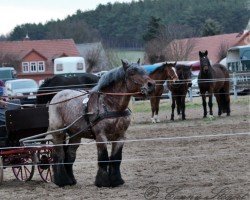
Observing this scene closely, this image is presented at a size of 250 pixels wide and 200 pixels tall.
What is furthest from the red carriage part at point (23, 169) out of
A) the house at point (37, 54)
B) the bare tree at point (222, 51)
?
the house at point (37, 54)

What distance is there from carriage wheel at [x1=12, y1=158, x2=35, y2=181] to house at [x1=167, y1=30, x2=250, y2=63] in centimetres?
4667

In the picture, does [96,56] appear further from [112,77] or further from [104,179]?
[104,179]

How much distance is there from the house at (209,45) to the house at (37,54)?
46.8 ft

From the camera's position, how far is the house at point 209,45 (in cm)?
5891

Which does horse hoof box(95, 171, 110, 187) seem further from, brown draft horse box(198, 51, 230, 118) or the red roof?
the red roof

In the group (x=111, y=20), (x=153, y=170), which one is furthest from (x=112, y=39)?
(x=153, y=170)

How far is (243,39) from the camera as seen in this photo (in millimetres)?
69375

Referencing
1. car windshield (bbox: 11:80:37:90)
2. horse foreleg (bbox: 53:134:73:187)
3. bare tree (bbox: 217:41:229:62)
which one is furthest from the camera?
bare tree (bbox: 217:41:229:62)

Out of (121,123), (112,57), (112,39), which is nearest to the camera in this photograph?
(121,123)

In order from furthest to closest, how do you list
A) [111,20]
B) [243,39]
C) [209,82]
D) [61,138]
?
1. [111,20]
2. [243,39]
3. [209,82]
4. [61,138]

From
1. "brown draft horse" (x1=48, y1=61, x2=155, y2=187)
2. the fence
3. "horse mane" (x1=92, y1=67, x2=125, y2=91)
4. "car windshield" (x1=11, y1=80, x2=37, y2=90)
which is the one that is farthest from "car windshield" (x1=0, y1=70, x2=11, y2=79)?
"horse mane" (x1=92, y1=67, x2=125, y2=91)

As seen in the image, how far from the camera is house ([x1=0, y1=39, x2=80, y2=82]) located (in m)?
73.6

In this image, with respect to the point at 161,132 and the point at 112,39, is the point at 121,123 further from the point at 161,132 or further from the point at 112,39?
the point at 112,39

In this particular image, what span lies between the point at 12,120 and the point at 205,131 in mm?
6836
